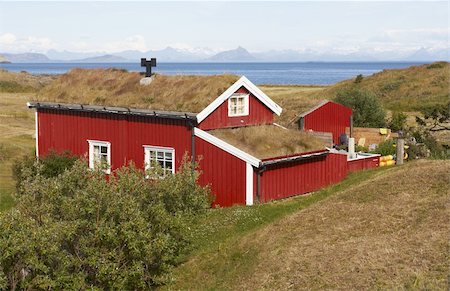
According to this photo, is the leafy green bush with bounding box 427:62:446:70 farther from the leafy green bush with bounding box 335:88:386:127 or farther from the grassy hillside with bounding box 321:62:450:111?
the leafy green bush with bounding box 335:88:386:127

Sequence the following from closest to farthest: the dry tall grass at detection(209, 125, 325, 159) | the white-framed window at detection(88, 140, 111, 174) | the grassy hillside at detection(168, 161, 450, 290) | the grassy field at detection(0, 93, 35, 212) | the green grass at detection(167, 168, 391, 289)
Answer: the grassy hillside at detection(168, 161, 450, 290) < the green grass at detection(167, 168, 391, 289) < the dry tall grass at detection(209, 125, 325, 159) < the white-framed window at detection(88, 140, 111, 174) < the grassy field at detection(0, 93, 35, 212)

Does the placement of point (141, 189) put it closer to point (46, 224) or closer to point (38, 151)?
point (46, 224)

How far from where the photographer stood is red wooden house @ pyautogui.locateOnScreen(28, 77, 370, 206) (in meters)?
23.6

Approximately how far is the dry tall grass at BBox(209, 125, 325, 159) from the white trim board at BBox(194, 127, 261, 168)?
422 mm

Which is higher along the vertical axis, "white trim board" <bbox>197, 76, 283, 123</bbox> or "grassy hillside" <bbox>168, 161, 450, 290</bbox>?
"white trim board" <bbox>197, 76, 283, 123</bbox>

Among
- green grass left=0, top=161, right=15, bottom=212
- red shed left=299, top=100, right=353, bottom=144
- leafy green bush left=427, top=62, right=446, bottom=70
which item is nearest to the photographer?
green grass left=0, top=161, right=15, bottom=212

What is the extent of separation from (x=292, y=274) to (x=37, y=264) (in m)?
5.42

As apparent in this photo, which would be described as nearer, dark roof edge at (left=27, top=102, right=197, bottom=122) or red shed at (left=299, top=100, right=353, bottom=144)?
dark roof edge at (left=27, top=102, right=197, bottom=122)

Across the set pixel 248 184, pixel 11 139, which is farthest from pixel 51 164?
pixel 11 139

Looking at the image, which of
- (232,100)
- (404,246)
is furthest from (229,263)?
(232,100)

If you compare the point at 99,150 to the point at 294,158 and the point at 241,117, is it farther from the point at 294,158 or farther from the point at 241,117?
the point at 294,158

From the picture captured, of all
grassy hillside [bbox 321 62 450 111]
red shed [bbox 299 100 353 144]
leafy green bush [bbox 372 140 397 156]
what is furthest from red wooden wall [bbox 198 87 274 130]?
grassy hillside [bbox 321 62 450 111]

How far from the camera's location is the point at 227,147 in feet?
77.0

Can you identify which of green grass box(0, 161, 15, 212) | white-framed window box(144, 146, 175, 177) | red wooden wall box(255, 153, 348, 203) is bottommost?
green grass box(0, 161, 15, 212)
